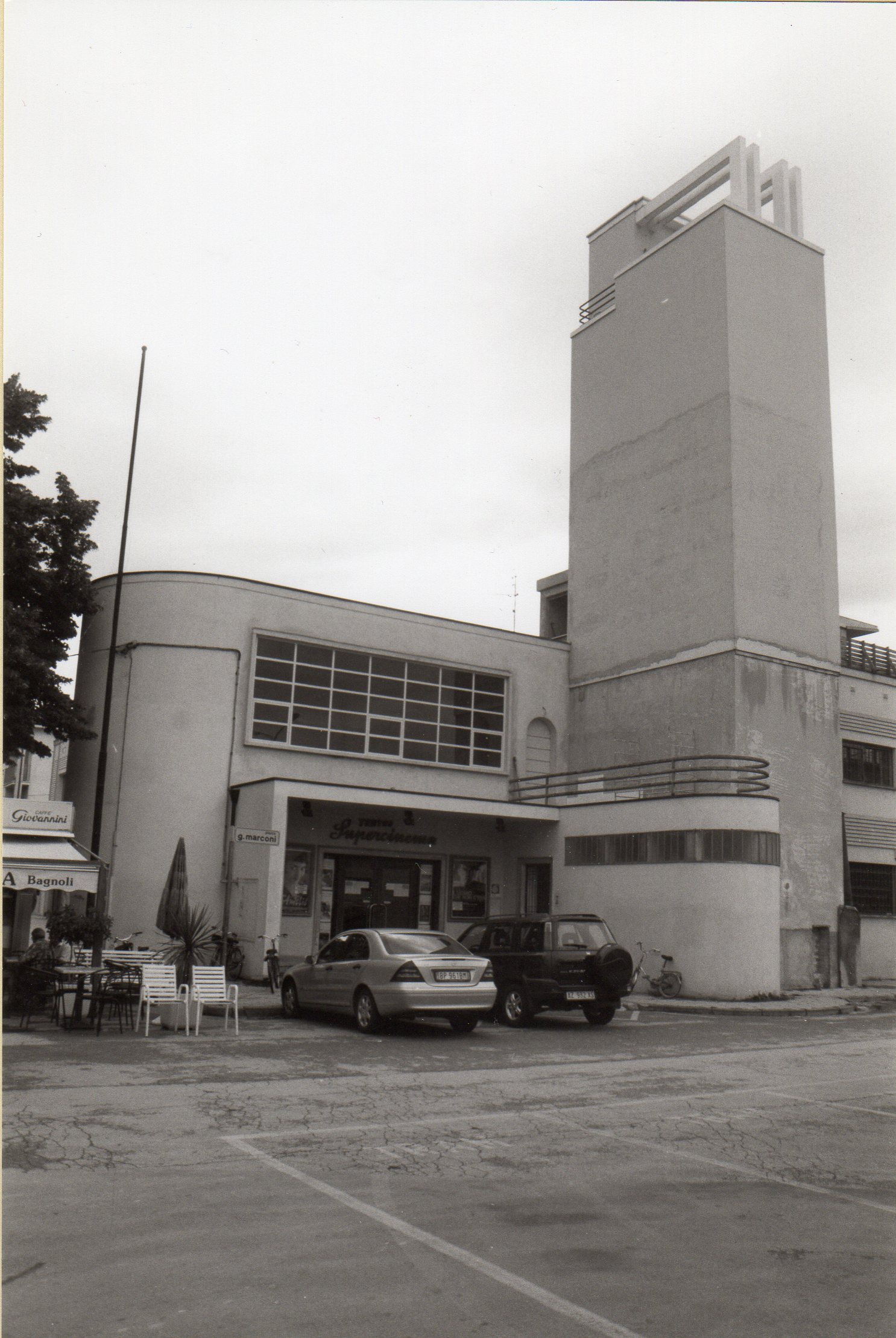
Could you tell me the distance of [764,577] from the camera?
86.5ft

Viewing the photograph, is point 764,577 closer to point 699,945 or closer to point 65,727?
point 699,945

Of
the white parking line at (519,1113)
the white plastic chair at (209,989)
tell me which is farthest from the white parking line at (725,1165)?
the white plastic chair at (209,989)

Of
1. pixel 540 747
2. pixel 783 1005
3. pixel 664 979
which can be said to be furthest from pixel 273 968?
pixel 540 747

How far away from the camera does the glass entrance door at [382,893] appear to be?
25.8m

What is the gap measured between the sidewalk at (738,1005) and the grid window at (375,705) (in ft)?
20.7

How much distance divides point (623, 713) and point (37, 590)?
14.3 m

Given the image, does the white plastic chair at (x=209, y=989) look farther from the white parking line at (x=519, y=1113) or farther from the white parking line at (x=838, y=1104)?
the white parking line at (x=838, y=1104)

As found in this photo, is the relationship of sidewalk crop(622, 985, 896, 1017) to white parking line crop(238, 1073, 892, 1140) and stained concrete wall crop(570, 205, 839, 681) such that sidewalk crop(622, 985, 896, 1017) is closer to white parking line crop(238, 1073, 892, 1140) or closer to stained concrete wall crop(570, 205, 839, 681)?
stained concrete wall crop(570, 205, 839, 681)

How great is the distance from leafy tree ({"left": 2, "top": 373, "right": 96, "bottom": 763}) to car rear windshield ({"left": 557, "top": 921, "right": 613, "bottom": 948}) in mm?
11062

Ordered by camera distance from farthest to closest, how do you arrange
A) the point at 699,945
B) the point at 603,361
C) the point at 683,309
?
the point at 603,361, the point at 683,309, the point at 699,945

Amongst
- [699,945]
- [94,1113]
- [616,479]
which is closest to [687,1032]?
[699,945]

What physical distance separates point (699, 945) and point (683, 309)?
16.1 meters

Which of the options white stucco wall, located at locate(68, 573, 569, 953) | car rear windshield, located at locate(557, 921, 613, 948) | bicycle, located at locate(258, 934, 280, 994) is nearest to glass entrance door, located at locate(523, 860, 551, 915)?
white stucco wall, located at locate(68, 573, 569, 953)

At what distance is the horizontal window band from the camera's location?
22.0 meters
